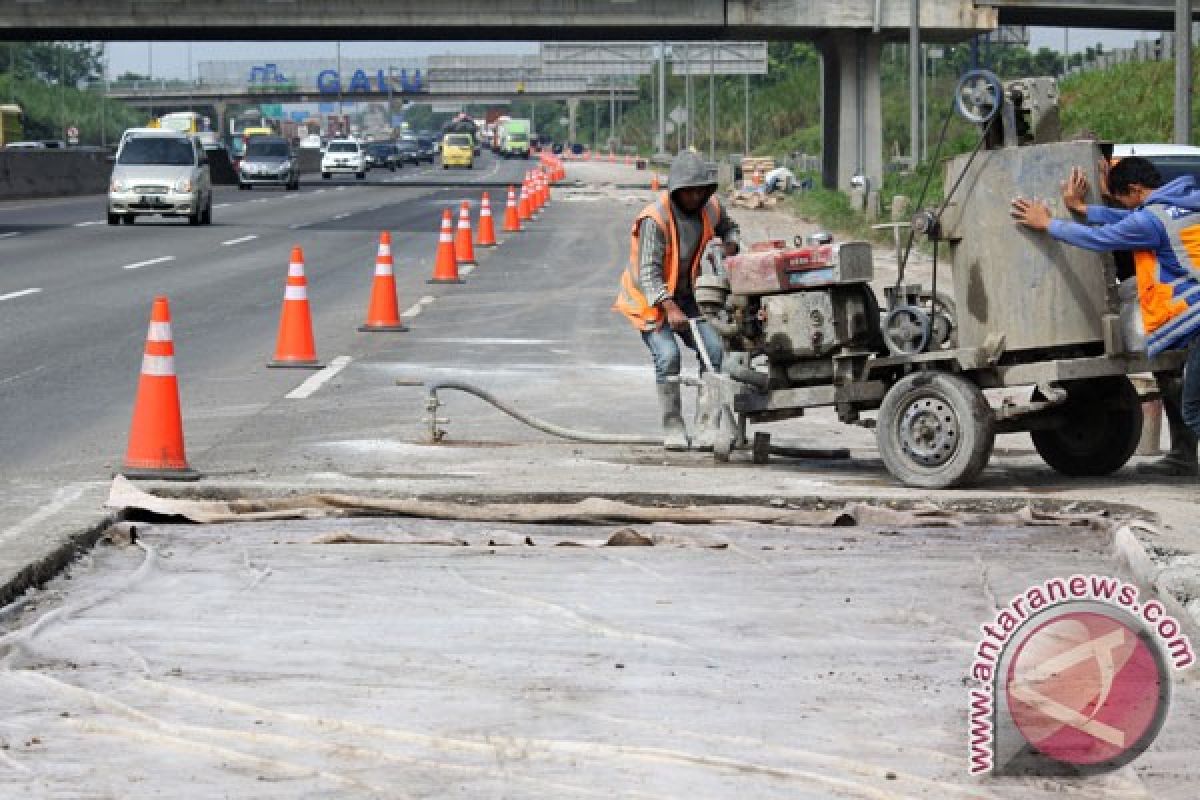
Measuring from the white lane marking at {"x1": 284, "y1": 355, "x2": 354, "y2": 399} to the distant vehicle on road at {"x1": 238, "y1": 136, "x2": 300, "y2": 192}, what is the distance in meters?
58.2

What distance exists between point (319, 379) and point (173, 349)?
2.23m

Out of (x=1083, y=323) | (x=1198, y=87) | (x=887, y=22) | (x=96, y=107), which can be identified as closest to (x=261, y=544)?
(x=1083, y=323)

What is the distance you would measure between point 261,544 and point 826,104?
6016 cm

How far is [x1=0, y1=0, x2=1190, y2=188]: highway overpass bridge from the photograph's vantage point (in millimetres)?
61875

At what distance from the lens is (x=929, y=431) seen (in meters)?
10.9

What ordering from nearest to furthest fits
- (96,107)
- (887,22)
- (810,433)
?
(810,433), (887,22), (96,107)

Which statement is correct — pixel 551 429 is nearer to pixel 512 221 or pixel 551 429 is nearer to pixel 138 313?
pixel 138 313

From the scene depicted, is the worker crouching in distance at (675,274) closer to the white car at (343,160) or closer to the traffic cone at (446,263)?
the traffic cone at (446,263)

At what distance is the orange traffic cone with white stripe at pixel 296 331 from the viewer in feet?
56.6

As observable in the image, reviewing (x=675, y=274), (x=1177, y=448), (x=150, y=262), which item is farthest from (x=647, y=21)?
(x=1177, y=448)

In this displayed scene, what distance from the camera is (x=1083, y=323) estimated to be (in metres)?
10.8

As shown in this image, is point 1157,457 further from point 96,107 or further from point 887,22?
point 96,107

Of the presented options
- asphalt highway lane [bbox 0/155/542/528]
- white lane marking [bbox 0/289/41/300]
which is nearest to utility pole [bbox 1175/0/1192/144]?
asphalt highway lane [bbox 0/155/542/528]

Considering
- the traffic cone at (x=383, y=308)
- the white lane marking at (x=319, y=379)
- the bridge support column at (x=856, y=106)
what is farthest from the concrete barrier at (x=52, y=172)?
the white lane marking at (x=319, y=379)
